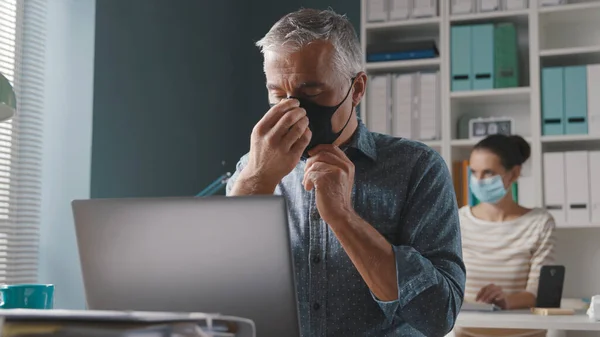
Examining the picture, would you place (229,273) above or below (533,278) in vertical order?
above

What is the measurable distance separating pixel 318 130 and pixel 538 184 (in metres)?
2.42

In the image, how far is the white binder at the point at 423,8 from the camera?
12.4ft

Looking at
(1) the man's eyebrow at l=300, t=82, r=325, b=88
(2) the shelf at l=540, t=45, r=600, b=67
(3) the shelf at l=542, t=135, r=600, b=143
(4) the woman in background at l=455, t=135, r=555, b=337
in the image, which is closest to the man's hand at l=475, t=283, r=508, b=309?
(4) the woman in background at l=455, t=135, r=555, b=337

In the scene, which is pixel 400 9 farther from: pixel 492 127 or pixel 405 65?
pixel 492 127

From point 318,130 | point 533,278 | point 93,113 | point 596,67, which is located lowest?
point 533,278

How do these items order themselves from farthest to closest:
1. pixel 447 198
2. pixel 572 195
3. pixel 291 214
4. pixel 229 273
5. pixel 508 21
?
pixel 508 21 < pixel 572 195 < pixel 291 214 < pixel 447 198 < pixel 229 273

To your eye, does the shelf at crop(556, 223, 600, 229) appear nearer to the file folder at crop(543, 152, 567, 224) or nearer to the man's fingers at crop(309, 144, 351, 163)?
the file folder at crop(543, 152, 567, 224)

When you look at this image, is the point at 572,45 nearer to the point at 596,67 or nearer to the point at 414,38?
the point at 596,67

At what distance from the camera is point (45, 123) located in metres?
2.77

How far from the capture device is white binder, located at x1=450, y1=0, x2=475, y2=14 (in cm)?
370

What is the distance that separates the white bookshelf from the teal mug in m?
2.66

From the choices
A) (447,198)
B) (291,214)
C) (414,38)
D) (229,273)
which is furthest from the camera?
(414,38)

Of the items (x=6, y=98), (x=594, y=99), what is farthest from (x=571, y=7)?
(x=6, y=98)

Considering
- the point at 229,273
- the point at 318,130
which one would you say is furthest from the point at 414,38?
the point at 229,273
